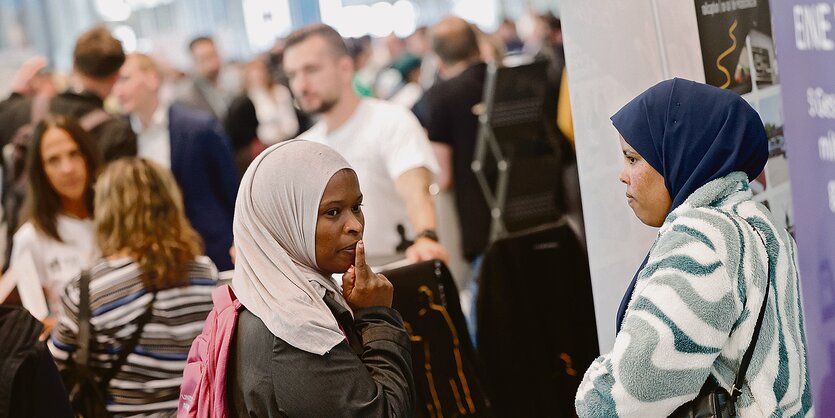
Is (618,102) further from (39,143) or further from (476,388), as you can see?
(39,143)

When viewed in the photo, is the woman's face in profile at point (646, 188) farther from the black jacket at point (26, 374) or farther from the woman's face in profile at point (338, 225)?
the black jacket at point (26, 374)

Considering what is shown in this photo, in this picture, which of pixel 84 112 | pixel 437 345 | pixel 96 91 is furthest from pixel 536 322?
pixel 96 91

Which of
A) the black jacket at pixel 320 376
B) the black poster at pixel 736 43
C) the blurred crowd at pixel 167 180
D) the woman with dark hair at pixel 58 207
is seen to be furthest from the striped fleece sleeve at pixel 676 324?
the woman with dark hair at pixel 58 207

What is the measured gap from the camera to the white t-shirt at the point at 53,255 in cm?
440

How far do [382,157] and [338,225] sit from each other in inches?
93.4

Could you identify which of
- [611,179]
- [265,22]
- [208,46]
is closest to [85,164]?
[611,179]

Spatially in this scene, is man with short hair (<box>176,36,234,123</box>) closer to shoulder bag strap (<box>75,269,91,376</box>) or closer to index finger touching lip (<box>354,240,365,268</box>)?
shoulder bag strap (<box>75,269,91,376</box>)

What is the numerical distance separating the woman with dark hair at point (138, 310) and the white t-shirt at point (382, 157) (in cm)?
109

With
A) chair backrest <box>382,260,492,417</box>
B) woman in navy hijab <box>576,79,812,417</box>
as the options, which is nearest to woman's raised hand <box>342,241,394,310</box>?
woman in navy hijab <box>576,79,812,417</box>

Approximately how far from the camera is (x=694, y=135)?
2311 mm

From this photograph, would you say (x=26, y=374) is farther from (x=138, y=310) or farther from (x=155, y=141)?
(x=155, y=141)

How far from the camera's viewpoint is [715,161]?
2.31 m

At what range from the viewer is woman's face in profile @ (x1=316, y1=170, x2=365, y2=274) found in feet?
7.79

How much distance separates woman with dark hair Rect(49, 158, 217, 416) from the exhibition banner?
204cm
